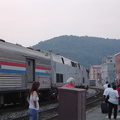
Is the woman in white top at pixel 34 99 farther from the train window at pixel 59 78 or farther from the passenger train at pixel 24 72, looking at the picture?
the train window at pixel 59 78

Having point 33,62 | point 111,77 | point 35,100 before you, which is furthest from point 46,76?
point 111,77

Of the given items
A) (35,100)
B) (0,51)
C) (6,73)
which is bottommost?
(35,100)

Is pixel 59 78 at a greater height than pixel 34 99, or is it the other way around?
pixel 59 78

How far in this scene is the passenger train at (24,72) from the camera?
51.1 ft

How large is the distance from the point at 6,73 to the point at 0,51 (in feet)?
3.80

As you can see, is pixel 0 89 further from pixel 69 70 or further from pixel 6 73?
pixel 69 70

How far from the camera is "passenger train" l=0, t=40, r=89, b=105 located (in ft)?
51.1

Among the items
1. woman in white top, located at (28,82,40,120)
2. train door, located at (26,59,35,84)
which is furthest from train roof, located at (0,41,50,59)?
woman in white top, located at (28,82,40,120)

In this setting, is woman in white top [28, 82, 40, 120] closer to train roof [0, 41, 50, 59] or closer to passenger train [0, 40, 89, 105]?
passenger train [0, 40, 89, 105]

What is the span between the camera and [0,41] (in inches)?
621

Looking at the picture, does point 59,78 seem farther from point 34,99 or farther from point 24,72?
point 34,99

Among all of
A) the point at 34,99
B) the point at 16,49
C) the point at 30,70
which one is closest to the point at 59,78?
the point at 30,70

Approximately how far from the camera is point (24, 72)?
57.8ft

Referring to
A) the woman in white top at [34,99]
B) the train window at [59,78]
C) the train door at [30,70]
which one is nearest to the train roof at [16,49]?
the train door at [30,70]
